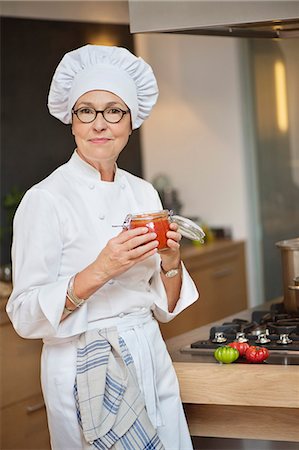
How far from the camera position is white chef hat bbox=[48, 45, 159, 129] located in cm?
243

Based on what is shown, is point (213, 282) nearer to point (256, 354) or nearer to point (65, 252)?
point (256, 354)

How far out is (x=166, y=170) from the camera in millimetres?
5758

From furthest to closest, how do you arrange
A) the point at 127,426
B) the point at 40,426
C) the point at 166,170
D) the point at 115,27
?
the point at 166,170
the point at 115,27
the point at 40,426
the point at 127,426

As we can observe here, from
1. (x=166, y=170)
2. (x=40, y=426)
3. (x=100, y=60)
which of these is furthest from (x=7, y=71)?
(x=100, y=60)

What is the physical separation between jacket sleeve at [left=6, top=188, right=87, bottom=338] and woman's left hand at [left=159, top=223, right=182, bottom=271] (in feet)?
0.90

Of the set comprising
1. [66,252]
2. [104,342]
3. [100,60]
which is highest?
[100,60]

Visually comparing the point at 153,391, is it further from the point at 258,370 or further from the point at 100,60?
the point at 100,60

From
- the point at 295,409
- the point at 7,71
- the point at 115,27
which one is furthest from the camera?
the point at 115,27

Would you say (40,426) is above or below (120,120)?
below

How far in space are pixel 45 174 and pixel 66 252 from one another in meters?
2.57

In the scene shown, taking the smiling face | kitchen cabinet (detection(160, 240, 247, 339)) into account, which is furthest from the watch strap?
kitchen cabinet (detection(160, 240, 247, 339))

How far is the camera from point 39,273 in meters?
2.34

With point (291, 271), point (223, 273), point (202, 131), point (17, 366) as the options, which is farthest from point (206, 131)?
point (291, 271)

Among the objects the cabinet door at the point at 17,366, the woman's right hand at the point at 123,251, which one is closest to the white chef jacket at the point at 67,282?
the woman's right hand at the point at 123,251
